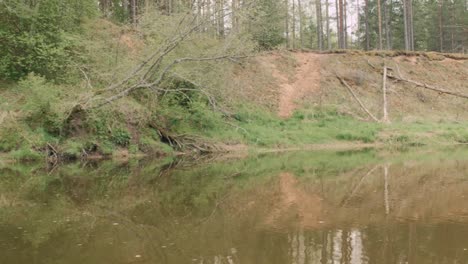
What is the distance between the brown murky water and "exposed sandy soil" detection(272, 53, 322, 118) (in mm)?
14766

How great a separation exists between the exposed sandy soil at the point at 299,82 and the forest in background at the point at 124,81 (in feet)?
7.61

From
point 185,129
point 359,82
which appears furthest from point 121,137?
point 359,82

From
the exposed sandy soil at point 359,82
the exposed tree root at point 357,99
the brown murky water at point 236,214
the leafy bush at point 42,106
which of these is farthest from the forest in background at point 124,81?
the brown murky water at point 236,214

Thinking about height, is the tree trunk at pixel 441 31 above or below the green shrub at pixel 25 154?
above

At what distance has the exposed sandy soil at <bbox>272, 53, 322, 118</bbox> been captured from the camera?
33.2 m

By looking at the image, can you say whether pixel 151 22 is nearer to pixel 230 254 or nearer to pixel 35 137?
pixel 35 137

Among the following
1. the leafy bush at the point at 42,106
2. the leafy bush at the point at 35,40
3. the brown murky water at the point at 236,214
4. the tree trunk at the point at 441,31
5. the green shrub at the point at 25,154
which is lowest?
the brown murky water at the point at 236,214

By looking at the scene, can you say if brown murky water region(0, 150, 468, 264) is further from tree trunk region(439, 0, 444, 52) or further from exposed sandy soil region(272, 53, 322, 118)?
tree trunk region(439, 0, 444, 52)

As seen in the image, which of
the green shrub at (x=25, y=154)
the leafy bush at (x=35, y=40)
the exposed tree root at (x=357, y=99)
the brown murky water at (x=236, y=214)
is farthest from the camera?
the exposed tree root at (x=357, y=99)

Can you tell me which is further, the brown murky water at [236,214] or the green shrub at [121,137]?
the green shrub at [121,137]

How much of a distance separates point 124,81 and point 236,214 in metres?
11.7

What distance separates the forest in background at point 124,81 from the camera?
2086cm

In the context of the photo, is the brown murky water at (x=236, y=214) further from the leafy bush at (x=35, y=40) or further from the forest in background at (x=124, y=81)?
the leafy bush at (x=35, y=40)

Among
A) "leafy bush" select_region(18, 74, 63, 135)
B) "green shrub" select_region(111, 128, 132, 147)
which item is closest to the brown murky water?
"leafy bush" select_region(18, 74, 63, 135)
